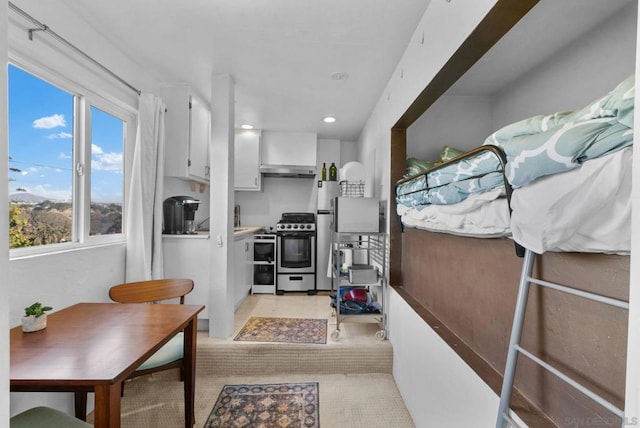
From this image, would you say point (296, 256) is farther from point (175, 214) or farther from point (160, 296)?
point (160, 296)

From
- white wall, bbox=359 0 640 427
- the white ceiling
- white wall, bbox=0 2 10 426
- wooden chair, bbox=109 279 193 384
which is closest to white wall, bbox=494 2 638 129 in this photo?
white wall, bbox=359 0 640 427

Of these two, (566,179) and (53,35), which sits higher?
(53,35)

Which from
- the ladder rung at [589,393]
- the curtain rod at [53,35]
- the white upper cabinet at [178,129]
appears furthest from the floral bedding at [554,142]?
the white upper cabinet at [178,129]

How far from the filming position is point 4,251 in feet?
1.25

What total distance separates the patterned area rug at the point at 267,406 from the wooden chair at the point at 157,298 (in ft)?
1.22

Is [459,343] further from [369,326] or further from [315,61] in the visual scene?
[315,61]

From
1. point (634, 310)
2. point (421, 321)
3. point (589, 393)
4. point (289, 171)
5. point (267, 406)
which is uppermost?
point (289, 171)

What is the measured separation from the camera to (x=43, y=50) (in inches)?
59.5

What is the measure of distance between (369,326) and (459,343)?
1.47 meters

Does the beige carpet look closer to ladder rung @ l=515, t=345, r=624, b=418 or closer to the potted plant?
the potted plant

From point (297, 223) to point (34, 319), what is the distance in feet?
9.65

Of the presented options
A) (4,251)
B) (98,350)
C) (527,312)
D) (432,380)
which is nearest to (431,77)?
(527,312)

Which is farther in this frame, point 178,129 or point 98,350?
point 178,129

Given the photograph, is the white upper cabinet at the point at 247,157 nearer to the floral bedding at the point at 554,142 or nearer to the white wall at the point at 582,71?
the white wall at the point at 582,71
